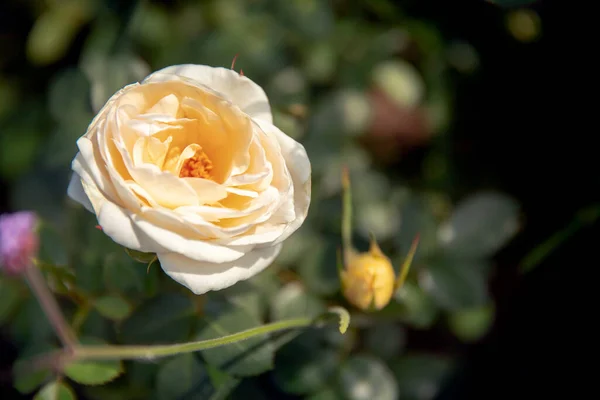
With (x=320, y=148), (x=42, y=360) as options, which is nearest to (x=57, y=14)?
(x=320, y=148)

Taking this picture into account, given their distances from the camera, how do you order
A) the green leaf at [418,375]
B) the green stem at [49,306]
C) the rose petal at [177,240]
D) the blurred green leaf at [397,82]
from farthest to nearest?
1. the blurred green leaf at [397,82]
2. the green leaf at [418,375]
3. the green stem at [49,306]
4. the rose petal at [177,240]

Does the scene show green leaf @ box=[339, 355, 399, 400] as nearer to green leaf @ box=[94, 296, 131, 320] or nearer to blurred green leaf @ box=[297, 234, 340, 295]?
blurred green leaf @ box=[297, 234, 340, 295]

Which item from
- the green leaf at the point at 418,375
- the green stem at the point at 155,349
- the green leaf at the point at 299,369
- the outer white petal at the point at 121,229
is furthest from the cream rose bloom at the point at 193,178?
the green leaf at the point at 418,375

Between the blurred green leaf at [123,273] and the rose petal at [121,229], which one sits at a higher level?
the rose petal at [121,229]

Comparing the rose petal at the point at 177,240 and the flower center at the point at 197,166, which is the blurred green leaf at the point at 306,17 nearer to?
the flower center at the point at 197,166

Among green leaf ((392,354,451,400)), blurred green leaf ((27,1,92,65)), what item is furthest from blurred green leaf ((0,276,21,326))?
green leaf ((392,354,451,400))

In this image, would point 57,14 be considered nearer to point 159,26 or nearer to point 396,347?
point 159,26
